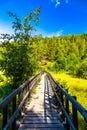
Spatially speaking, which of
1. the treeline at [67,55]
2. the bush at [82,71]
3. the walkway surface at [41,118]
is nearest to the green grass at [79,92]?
the walkway surface at [41,118]

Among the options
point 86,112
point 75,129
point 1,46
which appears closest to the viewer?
point 86,112

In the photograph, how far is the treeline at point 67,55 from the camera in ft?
221

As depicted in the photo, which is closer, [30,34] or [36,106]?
[36,106]

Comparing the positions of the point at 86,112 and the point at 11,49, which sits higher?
the point at 11,49

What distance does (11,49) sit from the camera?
47.9 ft

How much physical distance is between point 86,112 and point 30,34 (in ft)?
37.8

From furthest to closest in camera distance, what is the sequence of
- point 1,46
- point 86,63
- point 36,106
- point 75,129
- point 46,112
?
point 86,63 → point 1,46 → point 36,106 → point 46,112 → point 75,129

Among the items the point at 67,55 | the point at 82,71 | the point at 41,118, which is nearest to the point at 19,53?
the point at 41,118

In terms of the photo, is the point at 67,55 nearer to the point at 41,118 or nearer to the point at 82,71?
the point at 82,71

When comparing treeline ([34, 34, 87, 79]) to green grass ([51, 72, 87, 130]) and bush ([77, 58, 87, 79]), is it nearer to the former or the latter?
bush ([77, 58, 87, 79])

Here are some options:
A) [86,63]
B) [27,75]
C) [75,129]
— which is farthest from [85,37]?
[75,129]

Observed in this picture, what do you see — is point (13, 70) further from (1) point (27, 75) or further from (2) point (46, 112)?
(2) point (46, 112)

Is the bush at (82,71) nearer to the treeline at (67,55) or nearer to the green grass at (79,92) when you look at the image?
the treeline at (67,55)

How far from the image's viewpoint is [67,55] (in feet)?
417
